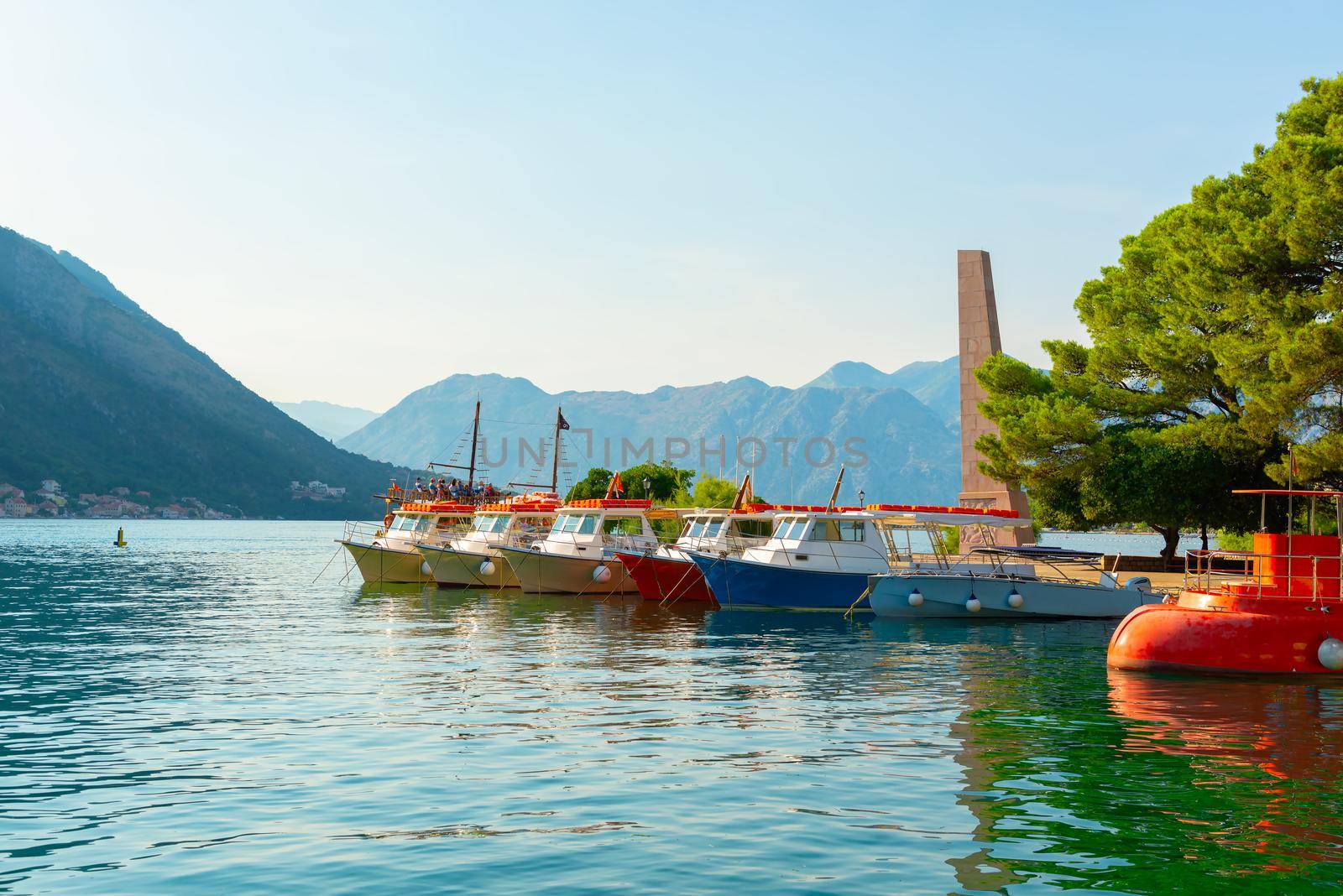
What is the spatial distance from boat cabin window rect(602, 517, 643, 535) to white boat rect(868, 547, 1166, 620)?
15.6m

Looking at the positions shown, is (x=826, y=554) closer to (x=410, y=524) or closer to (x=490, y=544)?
(x=490, y=544)

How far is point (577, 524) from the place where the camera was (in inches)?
2137

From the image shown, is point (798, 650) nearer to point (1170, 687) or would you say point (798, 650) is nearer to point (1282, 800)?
point (1170, 687)

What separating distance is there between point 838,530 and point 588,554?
544 inches

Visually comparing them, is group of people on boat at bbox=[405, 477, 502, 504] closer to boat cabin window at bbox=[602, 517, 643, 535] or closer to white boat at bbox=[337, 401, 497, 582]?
white boat at bbox=[337, 401, 497, 582]

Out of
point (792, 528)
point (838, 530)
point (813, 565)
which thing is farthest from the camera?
point (792, 528)

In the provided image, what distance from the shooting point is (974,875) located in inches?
470

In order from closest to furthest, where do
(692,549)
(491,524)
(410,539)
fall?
1. (692,549)
2. (491,524)
3. (410,539)

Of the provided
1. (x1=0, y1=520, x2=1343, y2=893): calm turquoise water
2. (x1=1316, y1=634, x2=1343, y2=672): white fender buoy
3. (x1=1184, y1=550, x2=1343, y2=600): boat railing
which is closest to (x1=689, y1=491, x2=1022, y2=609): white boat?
(x1=0, y1=520, x2=1343, y2=893): calm turquoise water

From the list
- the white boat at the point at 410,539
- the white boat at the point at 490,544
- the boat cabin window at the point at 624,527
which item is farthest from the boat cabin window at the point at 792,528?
the white boat at the point at 410,539

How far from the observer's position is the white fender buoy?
81.4 ft

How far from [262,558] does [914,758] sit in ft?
316

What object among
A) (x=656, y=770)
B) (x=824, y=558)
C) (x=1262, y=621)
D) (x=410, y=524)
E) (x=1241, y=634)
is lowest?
(x=656, y=770)

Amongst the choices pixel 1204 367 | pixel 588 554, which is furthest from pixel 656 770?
pixel 1204 367
